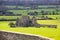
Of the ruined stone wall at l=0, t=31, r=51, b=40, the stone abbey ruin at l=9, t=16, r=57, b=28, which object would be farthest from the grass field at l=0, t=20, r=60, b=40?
the ruined stone wall at l=0, t=31, r=51, b=40

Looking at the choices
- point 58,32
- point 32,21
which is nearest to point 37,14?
point 32,21

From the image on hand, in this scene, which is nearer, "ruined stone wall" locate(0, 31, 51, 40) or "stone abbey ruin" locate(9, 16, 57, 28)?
"ruined stone wall" locate(0, 31, 51, 40)

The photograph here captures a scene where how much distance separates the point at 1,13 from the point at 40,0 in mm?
1016

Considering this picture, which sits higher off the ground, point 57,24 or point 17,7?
point 17,7

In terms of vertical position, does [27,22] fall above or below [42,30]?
above

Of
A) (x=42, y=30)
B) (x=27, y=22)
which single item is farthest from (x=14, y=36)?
(x=42, y=30)

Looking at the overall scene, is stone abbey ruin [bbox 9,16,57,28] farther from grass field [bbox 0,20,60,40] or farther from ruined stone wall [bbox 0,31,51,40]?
ruined stone wall [bbox 0,31,51,40]

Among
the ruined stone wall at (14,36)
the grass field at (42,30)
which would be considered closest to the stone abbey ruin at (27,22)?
the grass field at (42,30)

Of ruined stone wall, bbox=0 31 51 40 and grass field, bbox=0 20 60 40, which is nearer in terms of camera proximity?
ruined stone wall, bbox=0 31 51 40

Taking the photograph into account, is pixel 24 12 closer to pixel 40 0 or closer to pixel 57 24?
pixel 40 0

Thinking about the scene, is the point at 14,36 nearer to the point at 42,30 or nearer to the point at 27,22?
the point at 27,22

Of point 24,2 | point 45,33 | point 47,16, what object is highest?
point 24,2

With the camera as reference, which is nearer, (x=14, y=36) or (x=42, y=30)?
(x=14, y=36)

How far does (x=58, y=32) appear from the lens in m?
5.16
